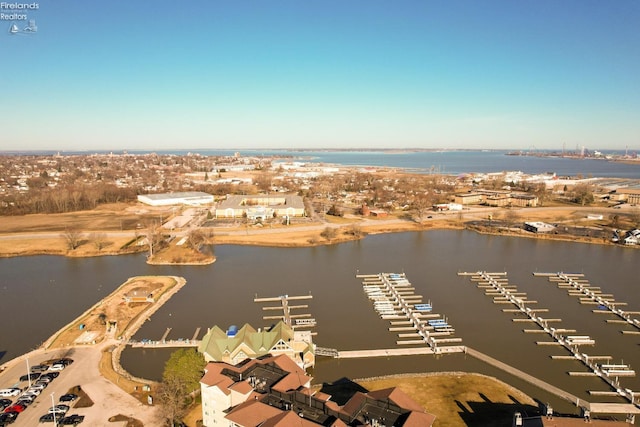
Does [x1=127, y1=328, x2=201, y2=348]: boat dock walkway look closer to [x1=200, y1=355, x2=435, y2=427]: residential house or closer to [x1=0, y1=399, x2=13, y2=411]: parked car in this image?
[x1=0, y1=399, x2=13, y2=411]: parked car

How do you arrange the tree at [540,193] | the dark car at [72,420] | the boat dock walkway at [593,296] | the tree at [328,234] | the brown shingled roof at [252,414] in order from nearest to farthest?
1. the brown shingled roof at [252,414]
2. the dark car at [72,420]
3. the boat dock walkway at [593,296]
4. the tree at [328,234]
5. the tree at [540,193]

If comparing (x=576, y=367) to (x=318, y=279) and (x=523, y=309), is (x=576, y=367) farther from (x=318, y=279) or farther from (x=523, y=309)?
(x=318, y=279)

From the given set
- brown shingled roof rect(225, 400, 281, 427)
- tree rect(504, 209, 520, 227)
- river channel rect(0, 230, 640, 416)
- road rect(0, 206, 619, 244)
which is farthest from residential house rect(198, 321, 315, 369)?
tree rect(504, 209, 520, 227)

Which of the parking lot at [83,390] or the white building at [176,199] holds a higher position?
the white building at [176,199]

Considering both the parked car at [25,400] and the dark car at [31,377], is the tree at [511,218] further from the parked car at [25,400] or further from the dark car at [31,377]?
the parked car at [25,400]

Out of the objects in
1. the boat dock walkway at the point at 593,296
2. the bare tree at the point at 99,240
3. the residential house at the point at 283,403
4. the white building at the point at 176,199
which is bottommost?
the boat dock walkway at the point at 593,296

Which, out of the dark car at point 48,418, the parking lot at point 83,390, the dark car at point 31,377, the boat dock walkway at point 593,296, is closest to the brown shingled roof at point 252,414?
the parking lot at point 83,390
